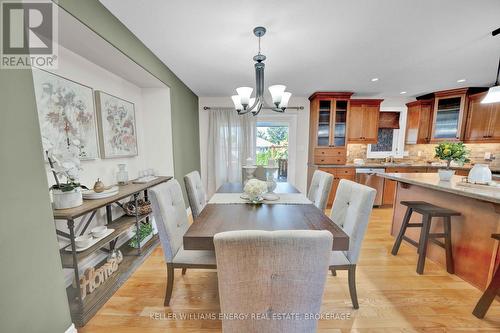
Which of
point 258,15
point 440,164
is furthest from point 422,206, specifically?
point 440,164

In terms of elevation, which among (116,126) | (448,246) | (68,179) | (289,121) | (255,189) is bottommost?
(448,246)

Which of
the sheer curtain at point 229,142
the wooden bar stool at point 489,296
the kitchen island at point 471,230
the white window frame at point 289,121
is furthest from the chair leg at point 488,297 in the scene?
the sheer curtain at point 229,142

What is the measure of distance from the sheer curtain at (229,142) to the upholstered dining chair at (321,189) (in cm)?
207

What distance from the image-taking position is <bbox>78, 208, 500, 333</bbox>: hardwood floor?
1.35 metres

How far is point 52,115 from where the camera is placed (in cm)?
152

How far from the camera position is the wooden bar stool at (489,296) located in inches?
52.9

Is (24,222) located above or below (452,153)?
below

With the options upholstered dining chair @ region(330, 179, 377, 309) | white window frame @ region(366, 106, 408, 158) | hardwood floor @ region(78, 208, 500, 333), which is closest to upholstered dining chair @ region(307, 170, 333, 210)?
upholstered dining chair @ region(330, 179, 377, 309)

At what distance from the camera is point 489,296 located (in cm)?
137

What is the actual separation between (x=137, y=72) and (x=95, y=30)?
78 cm

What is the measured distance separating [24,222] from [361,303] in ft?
7.44

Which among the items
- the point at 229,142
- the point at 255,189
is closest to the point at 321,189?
the point at 255,189

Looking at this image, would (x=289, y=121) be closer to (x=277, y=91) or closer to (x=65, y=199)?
(x=277, y=91)

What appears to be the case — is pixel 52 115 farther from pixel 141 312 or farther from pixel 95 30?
pixel 141 312
